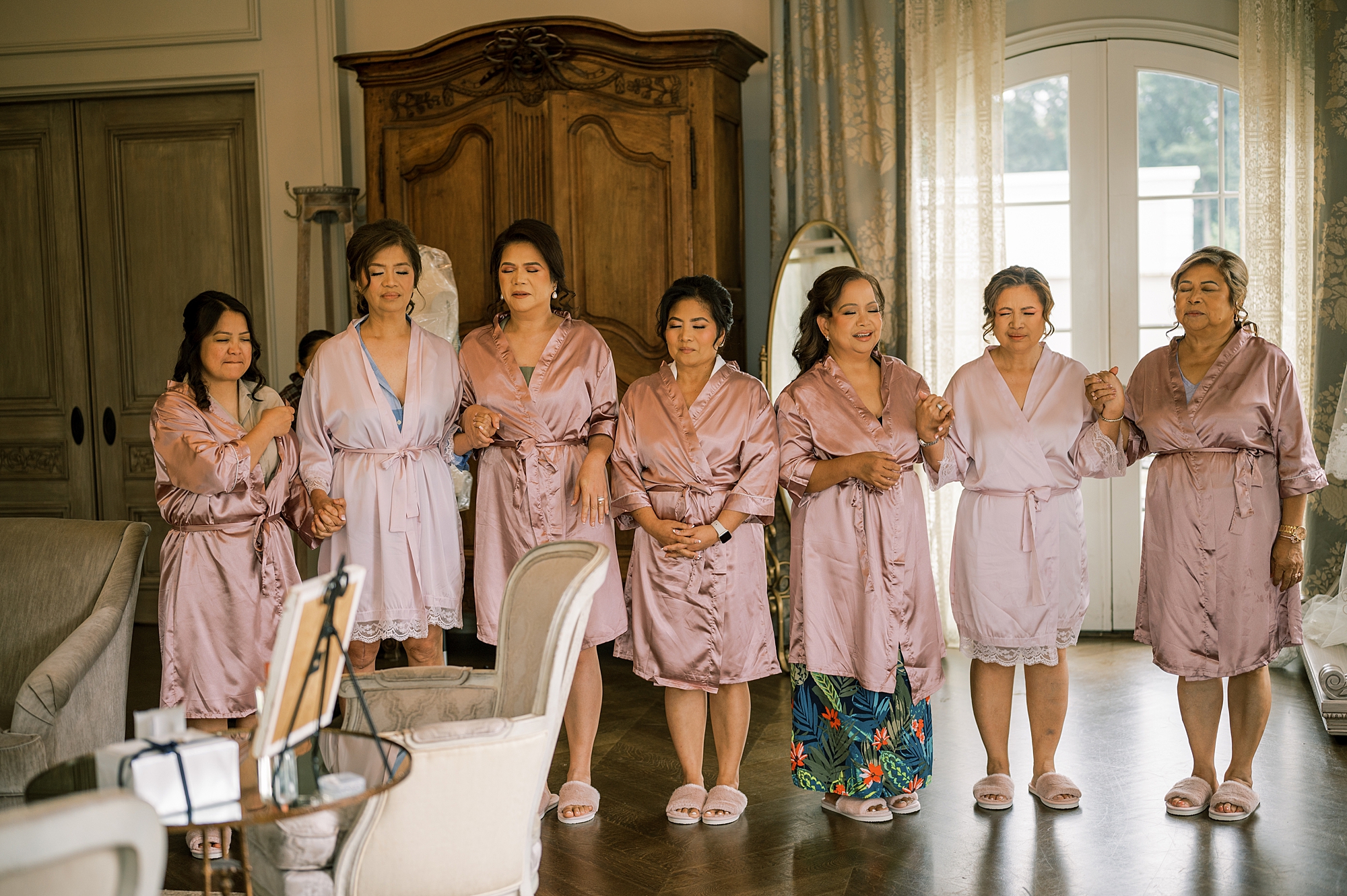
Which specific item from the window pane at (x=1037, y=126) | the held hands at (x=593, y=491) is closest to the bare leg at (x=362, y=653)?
the held hands at (x=593, y=491)

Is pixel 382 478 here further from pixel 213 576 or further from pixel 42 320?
pixel 42 320

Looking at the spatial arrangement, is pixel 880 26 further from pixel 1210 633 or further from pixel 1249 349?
pixel 1210 633

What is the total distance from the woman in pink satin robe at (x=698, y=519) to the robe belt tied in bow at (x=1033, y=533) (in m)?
0.62

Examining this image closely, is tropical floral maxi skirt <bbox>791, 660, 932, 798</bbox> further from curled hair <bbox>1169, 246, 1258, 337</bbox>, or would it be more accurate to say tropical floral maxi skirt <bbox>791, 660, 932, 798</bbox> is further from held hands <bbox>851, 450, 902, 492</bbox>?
curled hair <bbox>1169, 246, 1258, 337</bbox>

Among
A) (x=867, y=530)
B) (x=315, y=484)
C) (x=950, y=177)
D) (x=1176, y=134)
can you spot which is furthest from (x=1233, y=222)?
(x=315, y=484)

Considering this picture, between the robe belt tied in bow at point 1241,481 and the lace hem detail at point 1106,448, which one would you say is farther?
the lace hem detail at point 1106,448

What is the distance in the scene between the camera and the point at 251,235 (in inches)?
209

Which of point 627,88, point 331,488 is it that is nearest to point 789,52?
point 627,88

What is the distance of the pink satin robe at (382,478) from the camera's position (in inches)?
115

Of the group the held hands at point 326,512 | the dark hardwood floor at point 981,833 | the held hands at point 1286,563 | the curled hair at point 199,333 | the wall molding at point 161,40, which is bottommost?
the dark hardwood floor at point 981,833

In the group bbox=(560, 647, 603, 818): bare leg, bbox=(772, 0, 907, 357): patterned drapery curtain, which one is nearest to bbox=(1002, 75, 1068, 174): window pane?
bbox=(772, 0, 907, 357): patterned drapery curtain

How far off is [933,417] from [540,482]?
1002mm

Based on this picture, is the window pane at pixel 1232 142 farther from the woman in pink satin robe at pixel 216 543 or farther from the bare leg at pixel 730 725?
the woman in pink satin robe at pixel 216 543

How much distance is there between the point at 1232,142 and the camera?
4.67m
